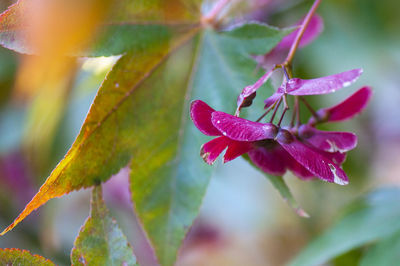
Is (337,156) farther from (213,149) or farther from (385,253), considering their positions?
(385,253)

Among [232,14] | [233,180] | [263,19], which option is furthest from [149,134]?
[233,180]

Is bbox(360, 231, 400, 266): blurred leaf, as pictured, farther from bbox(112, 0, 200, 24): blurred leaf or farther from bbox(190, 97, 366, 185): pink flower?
bbox(112, 0, 200, 24): blurred leaf

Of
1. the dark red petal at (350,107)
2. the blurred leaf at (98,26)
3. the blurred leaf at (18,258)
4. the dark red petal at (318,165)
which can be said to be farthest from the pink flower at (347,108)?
the blurred leaf at (18,258)

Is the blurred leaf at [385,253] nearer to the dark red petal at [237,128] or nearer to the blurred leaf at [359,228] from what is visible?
the blurred leaf at [359,228]

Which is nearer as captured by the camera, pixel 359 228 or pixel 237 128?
pixel 237 128

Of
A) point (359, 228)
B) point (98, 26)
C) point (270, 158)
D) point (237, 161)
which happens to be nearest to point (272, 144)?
point (270, 158)
